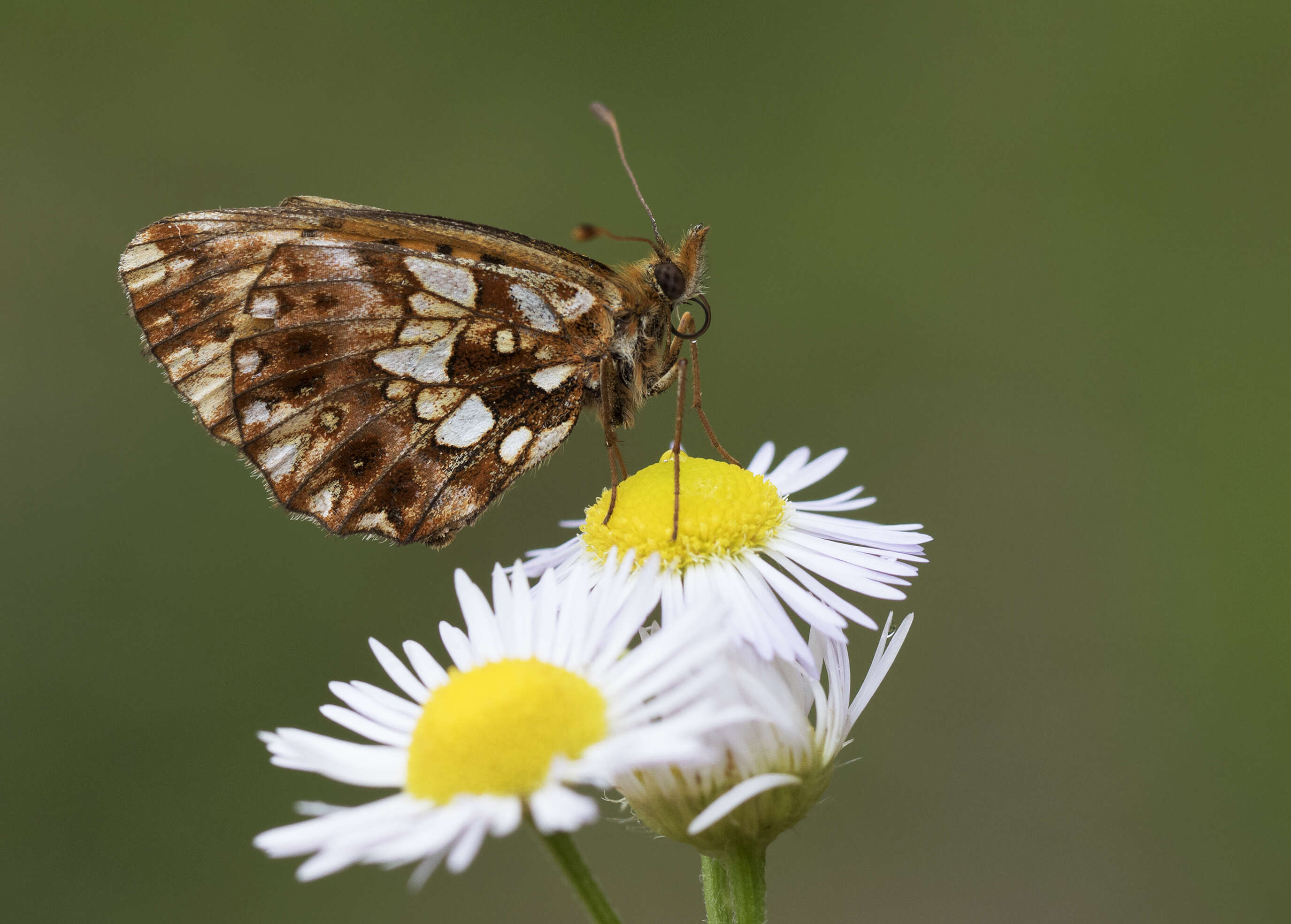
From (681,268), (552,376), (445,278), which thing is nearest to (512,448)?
(552,376)

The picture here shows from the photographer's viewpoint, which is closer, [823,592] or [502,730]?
[502,730]

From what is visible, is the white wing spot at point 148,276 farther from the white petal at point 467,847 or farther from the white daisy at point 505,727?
the white petal at point 467,847

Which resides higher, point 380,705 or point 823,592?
point 823,592

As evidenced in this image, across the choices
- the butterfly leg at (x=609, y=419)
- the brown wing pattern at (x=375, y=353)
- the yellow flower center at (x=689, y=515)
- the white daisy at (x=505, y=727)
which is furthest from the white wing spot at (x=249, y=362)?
the white daisy at (x=505, y=727)

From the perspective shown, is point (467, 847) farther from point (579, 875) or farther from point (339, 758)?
point (339, 758)

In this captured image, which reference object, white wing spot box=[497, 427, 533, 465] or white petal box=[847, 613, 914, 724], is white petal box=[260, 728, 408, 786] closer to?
white petal box=[847, 613, 914, 724]
